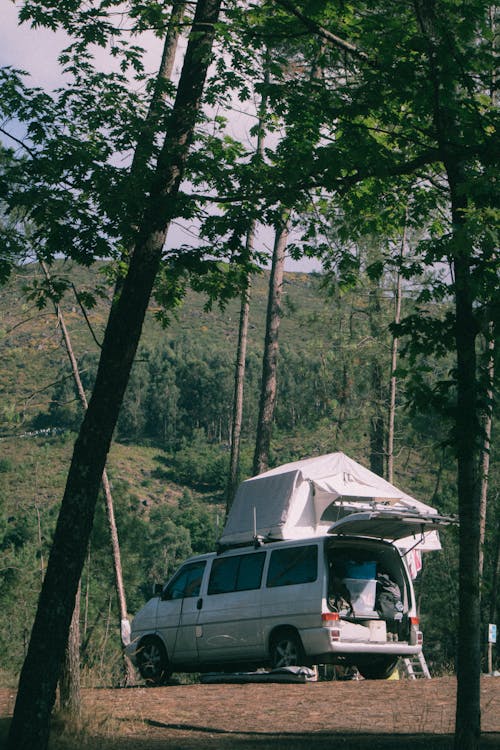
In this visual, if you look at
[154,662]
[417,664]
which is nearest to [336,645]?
[154,662]

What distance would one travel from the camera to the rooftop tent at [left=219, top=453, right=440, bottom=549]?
1566 centimetres

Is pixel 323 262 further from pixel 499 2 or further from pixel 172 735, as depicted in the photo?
pixel 172 735

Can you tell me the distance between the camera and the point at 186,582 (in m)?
14.5

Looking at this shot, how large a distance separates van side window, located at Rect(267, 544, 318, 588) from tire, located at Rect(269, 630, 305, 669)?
0.71 meters

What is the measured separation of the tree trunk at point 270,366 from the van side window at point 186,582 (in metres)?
7.77

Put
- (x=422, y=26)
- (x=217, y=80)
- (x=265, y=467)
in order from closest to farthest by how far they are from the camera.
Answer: (x=422, y=26) < (x=217, y=80) < (x=265, y=467)

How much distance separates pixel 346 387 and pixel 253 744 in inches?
1032

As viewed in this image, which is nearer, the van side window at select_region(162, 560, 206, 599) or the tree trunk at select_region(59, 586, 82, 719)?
the tree trunk at select_region(59, 586, 82, 719)

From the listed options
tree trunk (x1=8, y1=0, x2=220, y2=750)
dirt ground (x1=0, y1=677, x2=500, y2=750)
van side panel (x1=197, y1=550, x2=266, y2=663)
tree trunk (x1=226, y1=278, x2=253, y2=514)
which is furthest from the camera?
tree trunk (x1=226, y1=278, x2=253, y2=514)

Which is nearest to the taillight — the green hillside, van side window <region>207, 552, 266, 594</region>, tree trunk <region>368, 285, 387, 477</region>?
van side window <region>207, 552, 266, 594</region>

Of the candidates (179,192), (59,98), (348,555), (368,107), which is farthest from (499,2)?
(348,555)

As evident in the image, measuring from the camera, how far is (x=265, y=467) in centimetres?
2247

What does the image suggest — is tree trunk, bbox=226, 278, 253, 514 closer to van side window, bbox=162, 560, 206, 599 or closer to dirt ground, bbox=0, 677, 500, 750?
van side window, bbox=162, 560, 206, 599

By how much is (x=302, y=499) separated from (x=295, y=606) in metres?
3.36
